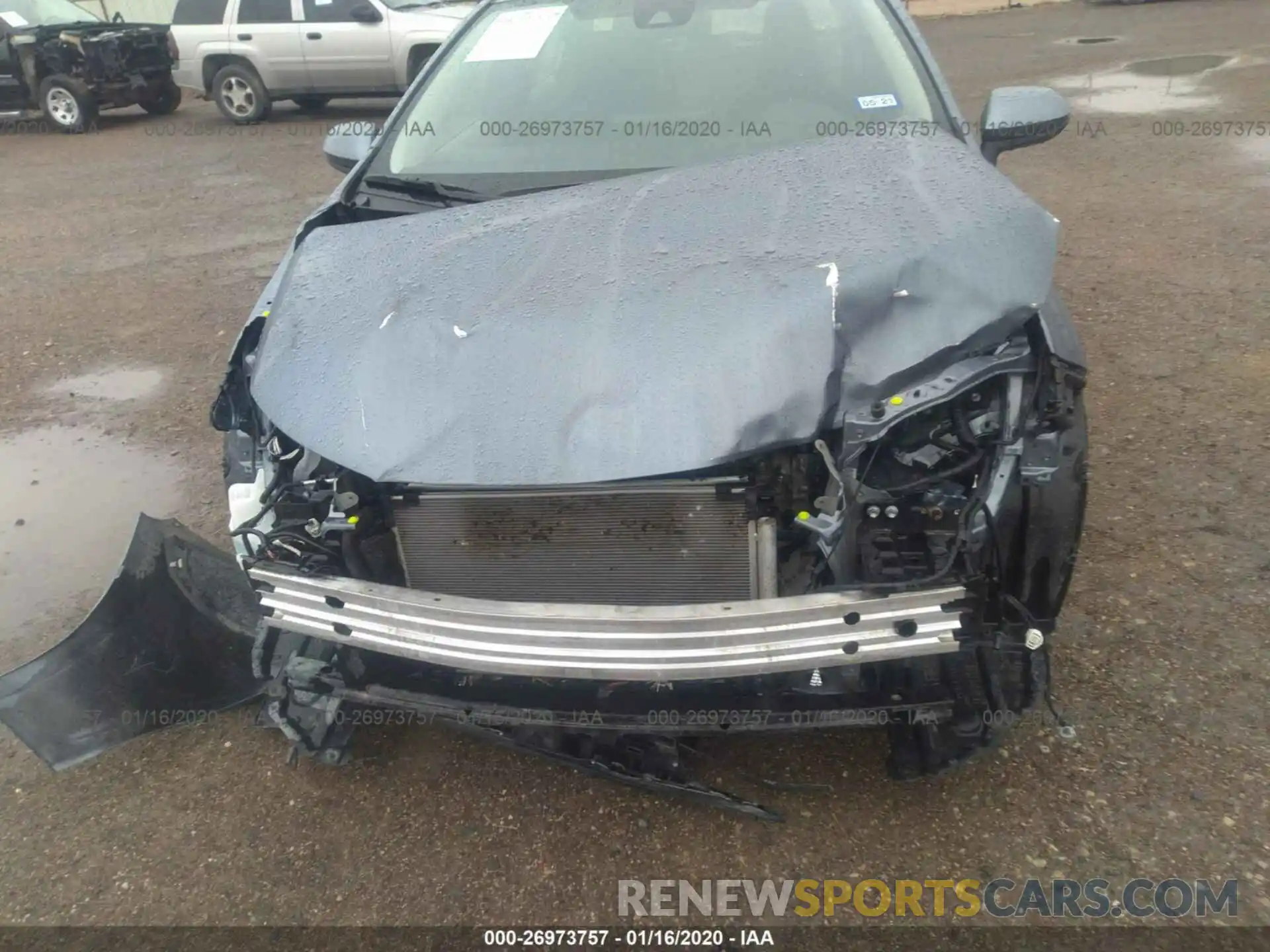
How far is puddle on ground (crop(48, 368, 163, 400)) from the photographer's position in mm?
4965

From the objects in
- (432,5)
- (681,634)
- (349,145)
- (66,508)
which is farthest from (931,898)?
(432,5)

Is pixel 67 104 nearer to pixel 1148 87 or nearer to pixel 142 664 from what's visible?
pixel 142 664

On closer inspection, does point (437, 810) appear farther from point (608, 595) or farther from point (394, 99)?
point (394, 99)

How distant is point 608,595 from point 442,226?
1.18 metres

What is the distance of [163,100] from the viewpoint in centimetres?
1262

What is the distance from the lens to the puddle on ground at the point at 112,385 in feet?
16.3

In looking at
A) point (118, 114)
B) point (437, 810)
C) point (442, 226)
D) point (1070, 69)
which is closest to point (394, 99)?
point (118, 114)

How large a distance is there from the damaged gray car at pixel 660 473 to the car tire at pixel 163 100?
11890 mm

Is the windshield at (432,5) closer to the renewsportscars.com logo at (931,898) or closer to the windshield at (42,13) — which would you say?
the windshield at (42,13)

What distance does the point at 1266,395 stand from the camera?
12.8 ft

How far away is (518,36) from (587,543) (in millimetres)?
2332

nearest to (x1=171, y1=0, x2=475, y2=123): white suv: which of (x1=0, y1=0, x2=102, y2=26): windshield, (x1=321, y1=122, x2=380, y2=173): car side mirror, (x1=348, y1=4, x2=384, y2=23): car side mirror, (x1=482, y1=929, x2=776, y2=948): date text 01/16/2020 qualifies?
(x1=348, y1=4, x2=384, y2=23): car side mirror

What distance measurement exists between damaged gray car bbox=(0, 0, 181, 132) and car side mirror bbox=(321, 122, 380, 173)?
985cm

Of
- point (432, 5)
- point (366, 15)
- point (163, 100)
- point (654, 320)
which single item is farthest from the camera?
point (163, 100)
